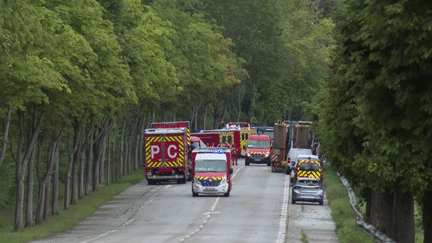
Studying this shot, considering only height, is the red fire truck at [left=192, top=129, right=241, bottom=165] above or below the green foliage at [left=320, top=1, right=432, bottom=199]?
below

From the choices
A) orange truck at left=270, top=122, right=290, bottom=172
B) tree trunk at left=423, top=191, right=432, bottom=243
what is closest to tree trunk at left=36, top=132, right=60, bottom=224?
tree trunk at left=423, top=191, right=432, bottom=243

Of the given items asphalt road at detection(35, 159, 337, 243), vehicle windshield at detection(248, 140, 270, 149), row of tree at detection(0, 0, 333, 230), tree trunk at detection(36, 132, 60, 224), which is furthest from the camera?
vehicle windshield at detection(248, 140, 270, 149)

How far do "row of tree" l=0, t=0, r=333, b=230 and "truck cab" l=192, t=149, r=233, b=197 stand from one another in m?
5.18

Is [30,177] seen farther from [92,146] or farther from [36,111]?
[92,146]

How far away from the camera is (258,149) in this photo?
7900 cm

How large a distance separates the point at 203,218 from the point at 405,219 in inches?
683

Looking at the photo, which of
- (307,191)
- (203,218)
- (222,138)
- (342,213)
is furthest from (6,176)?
(342,213)

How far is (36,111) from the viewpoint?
37.3 m

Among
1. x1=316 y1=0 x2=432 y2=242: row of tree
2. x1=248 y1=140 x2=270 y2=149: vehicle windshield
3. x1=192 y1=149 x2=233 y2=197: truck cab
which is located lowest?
x1=192 y1=149 x2=233 y2=197: truck cab

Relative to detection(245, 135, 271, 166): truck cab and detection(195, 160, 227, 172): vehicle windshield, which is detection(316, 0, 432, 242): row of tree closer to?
detection(195, 160, 227, 172): vehicle windshield

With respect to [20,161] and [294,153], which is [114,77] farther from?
[294,153]

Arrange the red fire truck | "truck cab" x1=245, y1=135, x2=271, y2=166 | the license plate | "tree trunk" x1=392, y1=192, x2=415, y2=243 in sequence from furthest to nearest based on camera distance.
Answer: "truck cab" x1=245, y1=135, x2=271, y2=166
the red fire truck
the license plate
"tree trunk" x1=392, y1=192, x2=415, y2=243

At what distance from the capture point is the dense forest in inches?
539

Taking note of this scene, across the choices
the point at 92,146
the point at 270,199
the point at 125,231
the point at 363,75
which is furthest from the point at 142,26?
the point at 363,75
